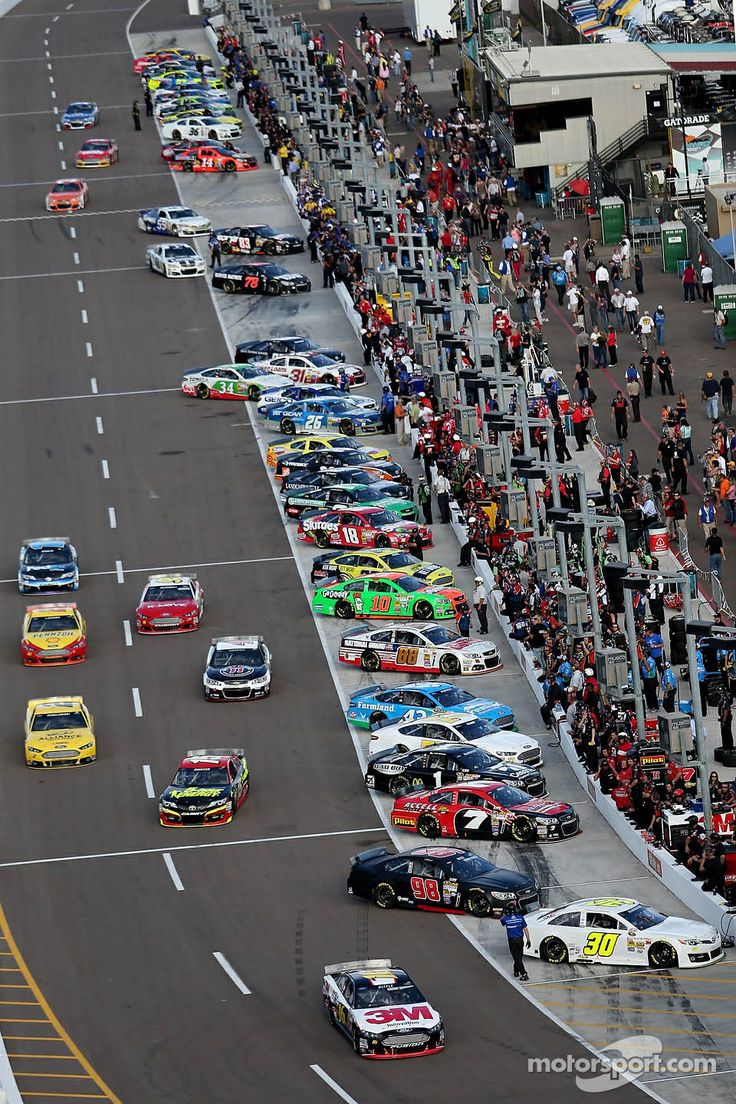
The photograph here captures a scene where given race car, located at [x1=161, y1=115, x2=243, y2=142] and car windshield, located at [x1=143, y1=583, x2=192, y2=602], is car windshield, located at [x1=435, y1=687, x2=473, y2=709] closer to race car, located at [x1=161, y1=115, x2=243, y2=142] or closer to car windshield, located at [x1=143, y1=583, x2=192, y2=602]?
car windshield, located at [x1=143, y1=583, x2=192, y2=602]

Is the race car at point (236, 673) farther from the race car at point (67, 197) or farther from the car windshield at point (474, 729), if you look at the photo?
the race car at point (67, 197)

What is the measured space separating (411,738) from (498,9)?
212 ft

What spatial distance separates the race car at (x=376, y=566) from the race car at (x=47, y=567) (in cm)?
602

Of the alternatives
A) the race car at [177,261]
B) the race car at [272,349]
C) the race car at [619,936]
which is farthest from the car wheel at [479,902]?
the race car at [177,261]

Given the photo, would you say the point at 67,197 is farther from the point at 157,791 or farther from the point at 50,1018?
the point at 50,1018

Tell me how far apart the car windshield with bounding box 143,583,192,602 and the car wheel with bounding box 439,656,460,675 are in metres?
7.16

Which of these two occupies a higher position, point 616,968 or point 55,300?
point 616,968

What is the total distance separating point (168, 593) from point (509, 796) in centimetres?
1473

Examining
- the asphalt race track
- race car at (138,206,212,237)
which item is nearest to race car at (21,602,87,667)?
the asphalt race track

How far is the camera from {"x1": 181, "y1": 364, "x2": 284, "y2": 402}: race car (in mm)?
74000

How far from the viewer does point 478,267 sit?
8200 cm

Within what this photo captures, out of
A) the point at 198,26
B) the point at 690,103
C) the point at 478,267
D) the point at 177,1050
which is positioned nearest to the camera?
the point at 177,1050

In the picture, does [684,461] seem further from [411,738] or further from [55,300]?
[55,300]

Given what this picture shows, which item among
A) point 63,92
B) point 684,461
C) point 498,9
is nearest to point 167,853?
point 684,461
